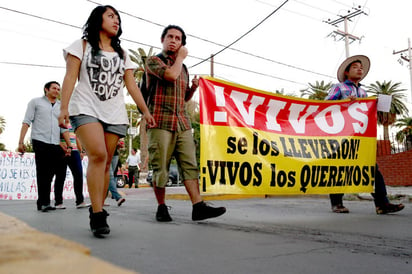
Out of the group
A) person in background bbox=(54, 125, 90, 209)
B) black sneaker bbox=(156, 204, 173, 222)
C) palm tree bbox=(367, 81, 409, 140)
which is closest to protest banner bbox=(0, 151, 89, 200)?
person in background bbox=(54, 125, 90, 209)

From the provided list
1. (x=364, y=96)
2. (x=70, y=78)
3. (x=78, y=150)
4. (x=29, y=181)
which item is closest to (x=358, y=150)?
(x=364, y=96)

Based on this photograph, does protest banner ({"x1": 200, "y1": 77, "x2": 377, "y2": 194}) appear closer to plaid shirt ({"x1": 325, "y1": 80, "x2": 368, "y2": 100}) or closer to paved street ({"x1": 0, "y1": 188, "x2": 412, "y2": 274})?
plaid shirt ({"x1": 325, "y1": 80, "x2": 368, "y2": 100})

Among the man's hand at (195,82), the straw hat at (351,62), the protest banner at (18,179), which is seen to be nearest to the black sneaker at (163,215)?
the man's hand at (195,82)

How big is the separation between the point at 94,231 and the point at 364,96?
3821 millimetres

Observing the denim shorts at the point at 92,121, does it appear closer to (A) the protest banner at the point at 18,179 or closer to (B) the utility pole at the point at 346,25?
(A) the protest banner at the point at 18,179

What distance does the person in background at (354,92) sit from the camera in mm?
4952

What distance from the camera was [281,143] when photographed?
4188mm

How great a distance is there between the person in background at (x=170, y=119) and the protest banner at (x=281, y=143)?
0.20 m

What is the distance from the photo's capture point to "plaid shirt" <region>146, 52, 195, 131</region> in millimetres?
3838

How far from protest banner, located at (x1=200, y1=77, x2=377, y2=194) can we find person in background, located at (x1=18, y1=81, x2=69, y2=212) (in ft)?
8.42

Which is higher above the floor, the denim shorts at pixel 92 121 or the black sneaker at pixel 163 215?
the denim shorts at pixel 92 121

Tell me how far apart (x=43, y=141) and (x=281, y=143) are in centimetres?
318

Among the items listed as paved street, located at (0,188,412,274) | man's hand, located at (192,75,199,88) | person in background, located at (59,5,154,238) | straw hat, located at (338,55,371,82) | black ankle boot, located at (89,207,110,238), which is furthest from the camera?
straw hat, located at (338,55,371,82)

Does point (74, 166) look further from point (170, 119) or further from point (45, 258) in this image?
point (45, 258)
